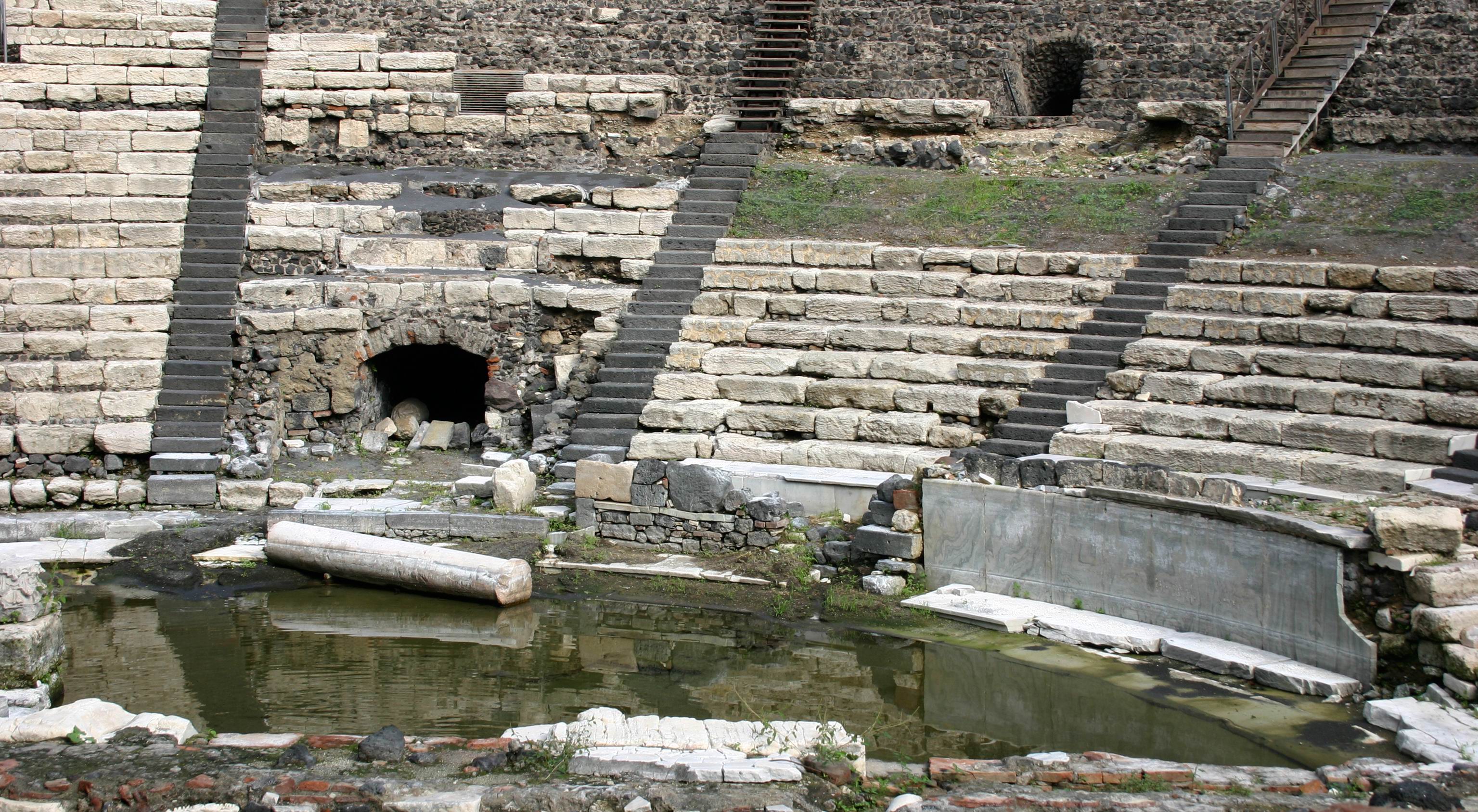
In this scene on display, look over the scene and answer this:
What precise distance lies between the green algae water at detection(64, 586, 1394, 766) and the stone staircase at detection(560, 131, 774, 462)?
10.3 ft

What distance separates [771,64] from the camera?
59.4 feet

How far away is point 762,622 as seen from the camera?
10039mm

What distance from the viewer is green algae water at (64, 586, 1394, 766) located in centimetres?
783

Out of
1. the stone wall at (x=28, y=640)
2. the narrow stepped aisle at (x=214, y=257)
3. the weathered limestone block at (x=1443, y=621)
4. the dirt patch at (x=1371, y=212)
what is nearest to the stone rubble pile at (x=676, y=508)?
the narrow stepped aisle at (x=214, y=257)

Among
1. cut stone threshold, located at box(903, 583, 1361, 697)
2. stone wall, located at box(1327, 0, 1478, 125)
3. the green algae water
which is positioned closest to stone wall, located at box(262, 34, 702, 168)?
stone wall, located at box(1327, 0, 1478, 125)

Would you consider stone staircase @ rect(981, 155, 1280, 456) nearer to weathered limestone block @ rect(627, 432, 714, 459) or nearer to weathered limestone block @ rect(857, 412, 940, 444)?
weathered limestone block @ rect(857, 412, 940, 444)

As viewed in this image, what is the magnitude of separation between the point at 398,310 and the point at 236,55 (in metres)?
5.40

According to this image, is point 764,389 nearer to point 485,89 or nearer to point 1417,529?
point 1417,529

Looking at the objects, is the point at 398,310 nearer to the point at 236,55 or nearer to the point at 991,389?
the point at 236,55

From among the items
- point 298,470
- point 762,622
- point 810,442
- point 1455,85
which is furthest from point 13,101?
point 1455,85

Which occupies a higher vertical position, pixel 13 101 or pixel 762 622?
pixel 13 101

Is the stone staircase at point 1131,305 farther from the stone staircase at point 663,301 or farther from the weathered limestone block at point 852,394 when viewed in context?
the stone staircase at point 663,301

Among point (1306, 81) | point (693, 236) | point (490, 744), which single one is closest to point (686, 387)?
point (693, 236)

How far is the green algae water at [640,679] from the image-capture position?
25.7ft
